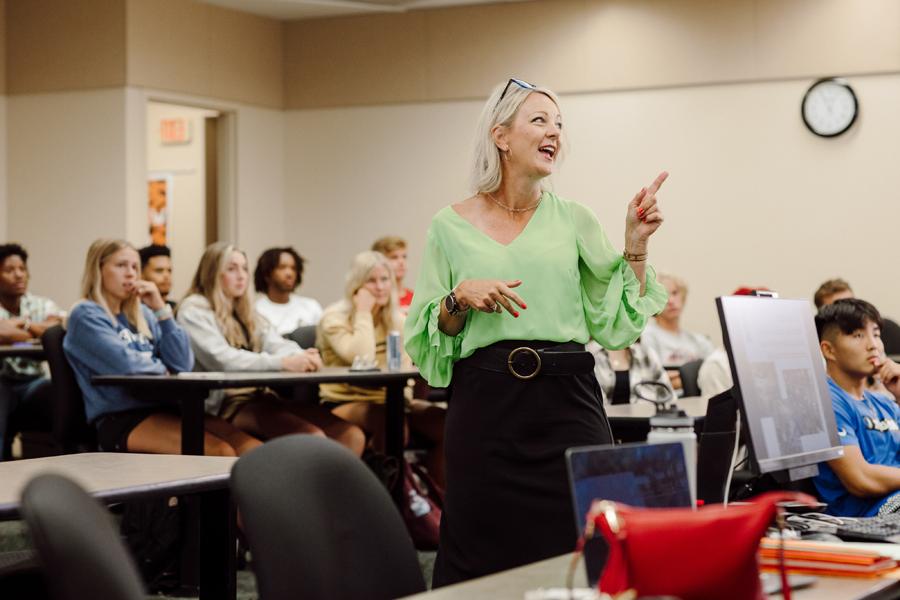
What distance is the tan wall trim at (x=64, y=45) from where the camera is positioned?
879 centimetres

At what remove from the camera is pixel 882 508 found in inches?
125

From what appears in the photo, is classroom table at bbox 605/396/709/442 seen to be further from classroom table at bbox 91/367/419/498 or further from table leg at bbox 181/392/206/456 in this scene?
table leg at bbox 181/392/206/456

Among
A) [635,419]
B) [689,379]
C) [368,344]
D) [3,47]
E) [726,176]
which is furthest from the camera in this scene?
[3,47]

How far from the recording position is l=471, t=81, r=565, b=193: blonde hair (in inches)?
112

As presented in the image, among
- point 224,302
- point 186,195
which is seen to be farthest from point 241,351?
point 186,195

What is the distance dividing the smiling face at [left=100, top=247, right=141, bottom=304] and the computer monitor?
117 inches

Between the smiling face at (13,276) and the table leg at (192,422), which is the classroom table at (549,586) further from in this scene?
the smiling face at (13,276)

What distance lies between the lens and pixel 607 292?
2773 mm

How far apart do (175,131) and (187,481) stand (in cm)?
844

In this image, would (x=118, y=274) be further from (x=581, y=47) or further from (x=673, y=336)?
(x=581, y=47)

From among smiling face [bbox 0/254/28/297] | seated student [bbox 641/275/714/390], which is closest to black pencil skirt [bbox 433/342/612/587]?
seated student [bbox 641/275/714/390]

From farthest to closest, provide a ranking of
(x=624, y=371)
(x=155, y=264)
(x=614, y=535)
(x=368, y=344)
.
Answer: (x=155, y=264) < (x=368, y=344) < (x=624, y=371) < (x=614, y=535)

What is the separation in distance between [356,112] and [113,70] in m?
1.92

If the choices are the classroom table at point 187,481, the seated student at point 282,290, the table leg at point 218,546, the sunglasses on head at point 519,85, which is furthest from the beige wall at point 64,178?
the sunglasses on head at point 519,85
